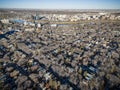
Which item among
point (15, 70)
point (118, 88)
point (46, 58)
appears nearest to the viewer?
point (118, 88)

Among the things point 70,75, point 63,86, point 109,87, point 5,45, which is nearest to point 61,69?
point 70,75

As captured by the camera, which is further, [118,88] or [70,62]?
[70,62]

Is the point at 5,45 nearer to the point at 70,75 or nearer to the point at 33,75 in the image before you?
the point at 33,75

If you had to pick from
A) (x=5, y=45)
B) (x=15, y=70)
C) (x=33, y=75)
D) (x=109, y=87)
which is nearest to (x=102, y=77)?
(x=109, y=87)

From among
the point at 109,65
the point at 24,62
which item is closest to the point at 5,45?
the point at 24,62

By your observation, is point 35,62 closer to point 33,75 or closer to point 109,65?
point 33,75

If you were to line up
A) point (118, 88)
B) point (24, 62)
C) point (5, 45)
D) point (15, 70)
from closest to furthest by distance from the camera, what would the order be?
point (118, 88), point (15, 70), point (24, 62), point (5, 45)

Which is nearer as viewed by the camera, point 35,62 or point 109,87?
point 109,87

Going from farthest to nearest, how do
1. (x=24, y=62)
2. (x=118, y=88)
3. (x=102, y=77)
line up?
(x=24, y=62), (x=102, y=77), (x=118, y=88)

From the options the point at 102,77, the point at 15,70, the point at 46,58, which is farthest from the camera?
the point at 46,58
